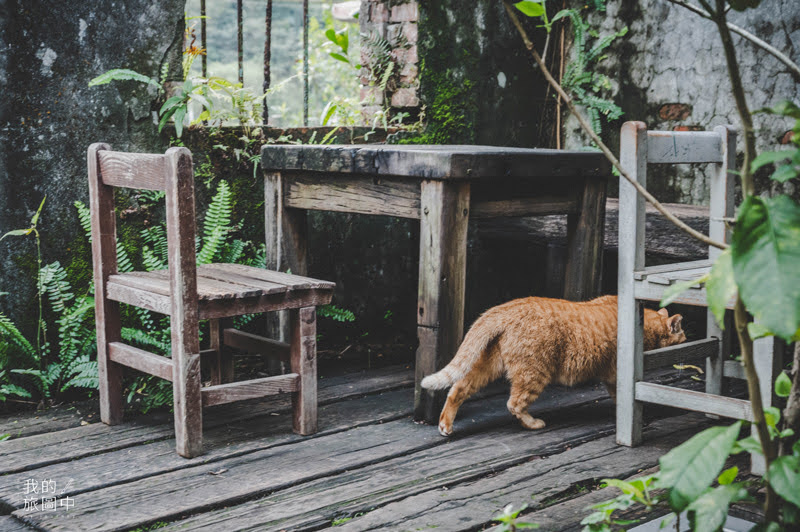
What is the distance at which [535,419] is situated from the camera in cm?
322

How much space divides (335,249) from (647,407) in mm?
1899

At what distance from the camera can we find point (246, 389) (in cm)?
288

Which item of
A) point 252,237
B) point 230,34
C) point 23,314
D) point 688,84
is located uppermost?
point 230,34

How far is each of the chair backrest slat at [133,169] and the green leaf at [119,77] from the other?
21.4 inches

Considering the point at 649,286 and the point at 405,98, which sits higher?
the point at 405,98

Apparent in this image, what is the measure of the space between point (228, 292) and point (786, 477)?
6.54 ft

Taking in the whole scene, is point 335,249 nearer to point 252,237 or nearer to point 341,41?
point 252,237

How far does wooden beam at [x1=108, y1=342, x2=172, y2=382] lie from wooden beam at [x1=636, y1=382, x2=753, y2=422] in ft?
5.81

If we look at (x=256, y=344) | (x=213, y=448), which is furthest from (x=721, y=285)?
(x=256, y=344)

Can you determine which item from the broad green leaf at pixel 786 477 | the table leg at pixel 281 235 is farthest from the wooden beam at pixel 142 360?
the broad green leaf at pixel 786 477

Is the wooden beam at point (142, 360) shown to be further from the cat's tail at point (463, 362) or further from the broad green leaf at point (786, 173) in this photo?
the broad green leaf at point (786, 173)

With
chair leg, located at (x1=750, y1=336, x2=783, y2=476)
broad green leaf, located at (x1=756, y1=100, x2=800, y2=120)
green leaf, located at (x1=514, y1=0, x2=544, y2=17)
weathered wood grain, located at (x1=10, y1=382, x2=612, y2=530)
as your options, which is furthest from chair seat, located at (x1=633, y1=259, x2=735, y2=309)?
green leaf, located at (x1=514, y1=0, x2=544, y2=17)

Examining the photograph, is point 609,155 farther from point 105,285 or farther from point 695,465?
point 105,285

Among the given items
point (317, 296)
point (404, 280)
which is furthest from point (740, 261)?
point (404, 280)
